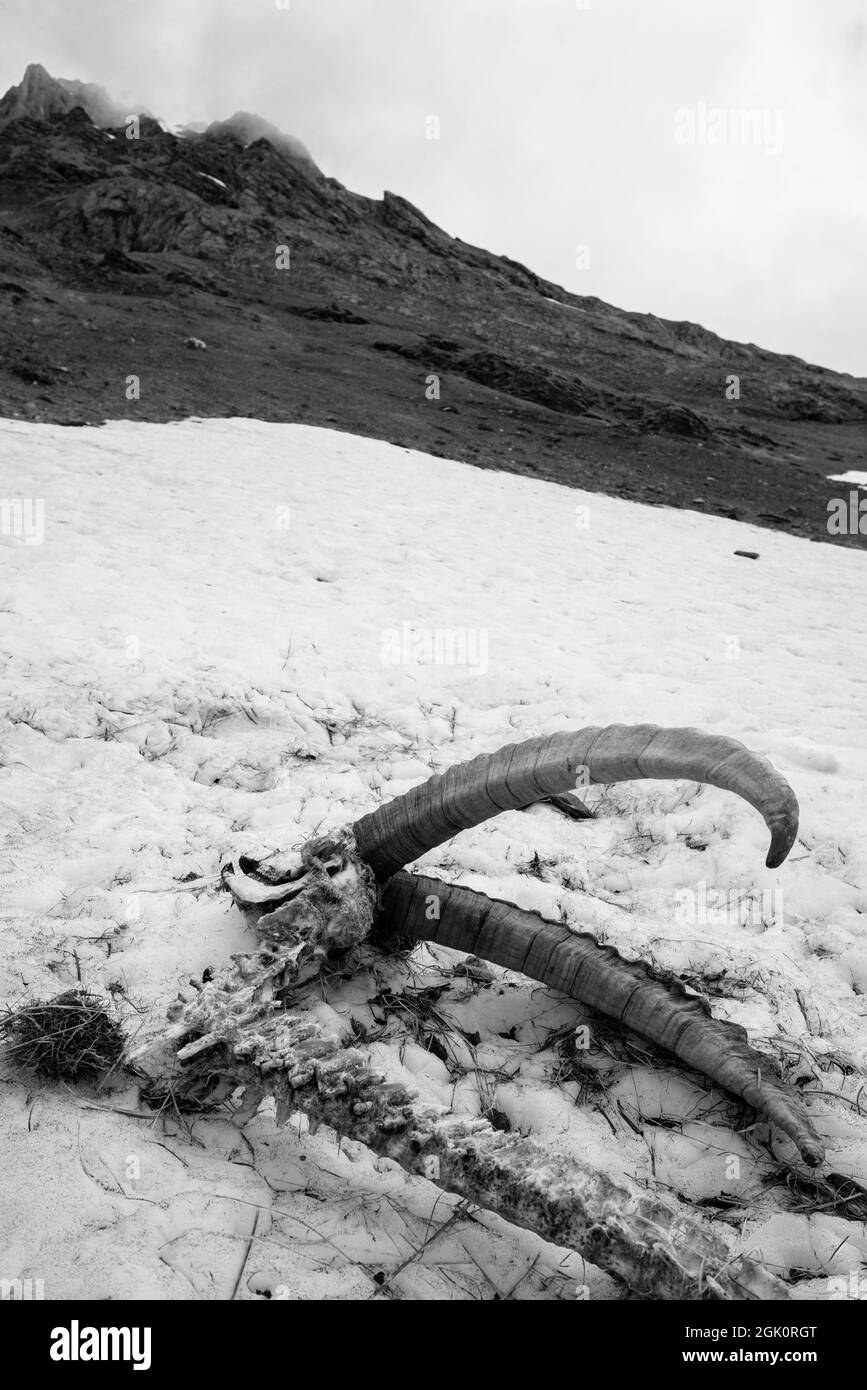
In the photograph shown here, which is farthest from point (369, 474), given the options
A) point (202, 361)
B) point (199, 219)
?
point (199, 219)

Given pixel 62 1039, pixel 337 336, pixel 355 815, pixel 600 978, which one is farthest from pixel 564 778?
pixel 337 336

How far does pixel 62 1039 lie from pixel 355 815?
2501 millimetres

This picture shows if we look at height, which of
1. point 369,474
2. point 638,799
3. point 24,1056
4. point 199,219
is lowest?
point 24,1056

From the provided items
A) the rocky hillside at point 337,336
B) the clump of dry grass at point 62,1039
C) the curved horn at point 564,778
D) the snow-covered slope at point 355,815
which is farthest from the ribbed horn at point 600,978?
the rocky hillside at point 337,336

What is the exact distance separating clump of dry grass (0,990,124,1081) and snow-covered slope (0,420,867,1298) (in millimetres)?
106

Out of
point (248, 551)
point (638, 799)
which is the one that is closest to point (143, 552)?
point (248, 551)

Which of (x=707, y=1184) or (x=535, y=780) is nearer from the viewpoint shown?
(x=707, y=1184)

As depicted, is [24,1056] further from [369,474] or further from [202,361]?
[202,361]

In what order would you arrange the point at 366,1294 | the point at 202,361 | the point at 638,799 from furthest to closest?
the point at 202,361 → the point at 638,799 → the point at 366,1294

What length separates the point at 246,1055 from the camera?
107 inches

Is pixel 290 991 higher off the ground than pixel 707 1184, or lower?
higher

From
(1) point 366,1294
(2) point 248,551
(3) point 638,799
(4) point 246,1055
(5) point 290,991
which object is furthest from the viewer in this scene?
(2) point 248,551

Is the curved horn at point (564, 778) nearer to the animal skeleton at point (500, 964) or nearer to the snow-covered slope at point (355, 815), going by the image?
the animal skeleton at point (500, 964)
